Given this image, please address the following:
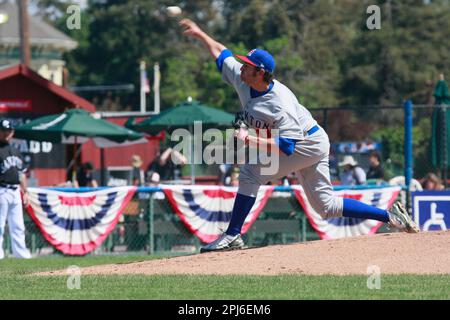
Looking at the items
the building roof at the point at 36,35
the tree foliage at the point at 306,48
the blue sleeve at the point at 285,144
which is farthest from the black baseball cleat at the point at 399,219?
the tree foliage at the point at 306,48

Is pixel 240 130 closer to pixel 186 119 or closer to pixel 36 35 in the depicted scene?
pixel 186 119

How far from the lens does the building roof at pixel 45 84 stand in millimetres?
25312

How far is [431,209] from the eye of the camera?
54.5 ft

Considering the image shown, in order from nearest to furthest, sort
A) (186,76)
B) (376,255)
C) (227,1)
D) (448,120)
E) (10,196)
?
(376,255)
(10,196)
(448,120)
(186,76)
(227,1)

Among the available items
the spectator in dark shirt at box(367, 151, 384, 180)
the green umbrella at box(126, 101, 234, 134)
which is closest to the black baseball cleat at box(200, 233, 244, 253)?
the green umbrella at box(126, 101, 234, 134)

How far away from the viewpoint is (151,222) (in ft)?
55.3

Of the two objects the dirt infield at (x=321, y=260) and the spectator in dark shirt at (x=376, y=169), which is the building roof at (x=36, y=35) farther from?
the dirt infield at (x=321, y=260)

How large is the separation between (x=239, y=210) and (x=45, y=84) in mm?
15483

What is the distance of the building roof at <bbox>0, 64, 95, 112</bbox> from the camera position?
25.3 metres

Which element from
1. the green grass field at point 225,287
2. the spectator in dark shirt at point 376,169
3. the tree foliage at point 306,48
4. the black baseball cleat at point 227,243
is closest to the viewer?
the green grass field at point 225,287

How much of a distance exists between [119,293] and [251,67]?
2752 millimetres

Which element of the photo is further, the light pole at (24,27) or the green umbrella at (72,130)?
the light pole at (24,27)

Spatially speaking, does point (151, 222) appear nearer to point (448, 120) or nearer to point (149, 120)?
point (149, 120)
